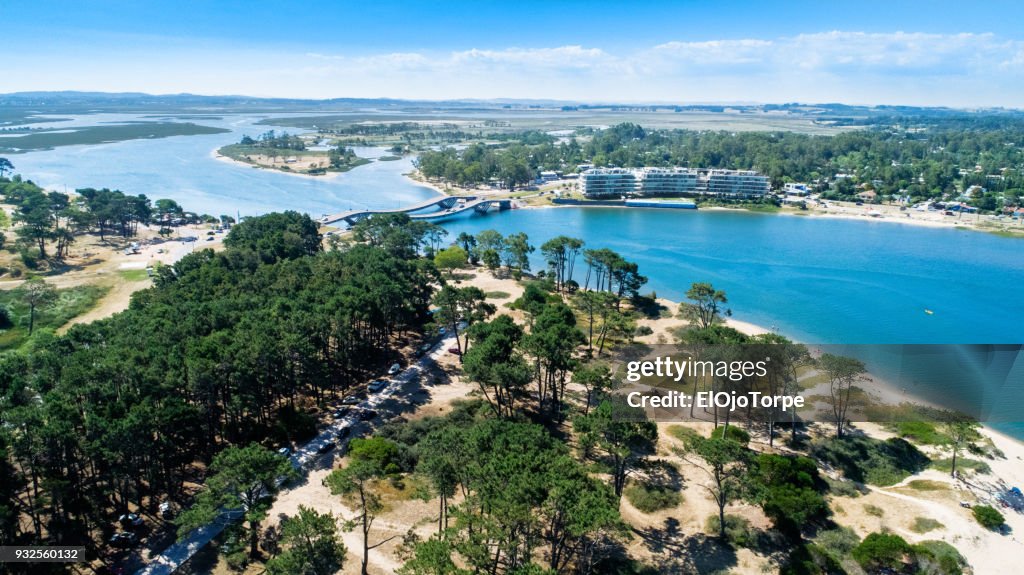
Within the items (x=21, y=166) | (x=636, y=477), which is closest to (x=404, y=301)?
(x=636, y=477)

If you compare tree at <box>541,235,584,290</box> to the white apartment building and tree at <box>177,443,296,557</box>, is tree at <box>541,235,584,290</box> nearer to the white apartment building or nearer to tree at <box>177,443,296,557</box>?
tree at <box>177,443,296,557</box>

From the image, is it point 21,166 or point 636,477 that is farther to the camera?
point 21,166

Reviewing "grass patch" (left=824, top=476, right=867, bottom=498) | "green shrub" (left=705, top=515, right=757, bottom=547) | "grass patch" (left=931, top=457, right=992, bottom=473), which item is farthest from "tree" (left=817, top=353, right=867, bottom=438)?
"green shrub" (left=705, top=515, right=757, bottom=547)

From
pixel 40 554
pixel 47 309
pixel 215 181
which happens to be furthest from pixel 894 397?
pixel 215 181

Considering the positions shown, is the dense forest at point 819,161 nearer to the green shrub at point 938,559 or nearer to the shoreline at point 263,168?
the shoreline at point 263,168

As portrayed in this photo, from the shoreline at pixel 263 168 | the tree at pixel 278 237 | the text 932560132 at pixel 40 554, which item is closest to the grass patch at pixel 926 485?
the text 932560132 at pixel 40 554

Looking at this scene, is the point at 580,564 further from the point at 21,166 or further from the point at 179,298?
the point at 21,166

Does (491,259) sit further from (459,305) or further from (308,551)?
(308,551)
